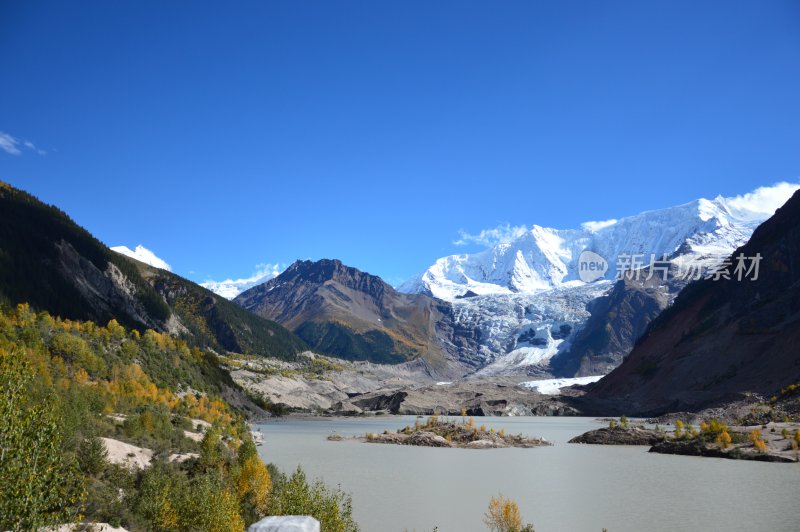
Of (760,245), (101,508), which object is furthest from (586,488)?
(760,245)

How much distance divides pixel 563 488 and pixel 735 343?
11643 centimetres

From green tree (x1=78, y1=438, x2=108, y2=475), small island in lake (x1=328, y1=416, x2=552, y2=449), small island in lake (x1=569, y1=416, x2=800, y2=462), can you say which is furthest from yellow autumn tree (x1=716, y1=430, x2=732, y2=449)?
green tree (x1=78, y1=438, x2=108, y2=475)

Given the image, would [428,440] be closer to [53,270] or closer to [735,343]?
[735,343]

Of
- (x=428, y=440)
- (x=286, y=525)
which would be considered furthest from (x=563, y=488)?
(x=428, y=440)

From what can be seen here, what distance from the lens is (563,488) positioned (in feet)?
174

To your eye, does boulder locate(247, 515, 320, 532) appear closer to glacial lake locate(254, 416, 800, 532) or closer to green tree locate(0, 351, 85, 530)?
green tree locate(0, 351, 85, 530)

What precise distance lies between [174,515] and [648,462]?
201 ft

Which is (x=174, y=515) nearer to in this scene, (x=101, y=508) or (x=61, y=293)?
(x=101, y=508)

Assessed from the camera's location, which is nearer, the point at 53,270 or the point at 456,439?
the point at 456,439

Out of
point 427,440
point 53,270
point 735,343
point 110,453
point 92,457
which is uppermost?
point 53,270

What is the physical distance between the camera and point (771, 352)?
132 metres

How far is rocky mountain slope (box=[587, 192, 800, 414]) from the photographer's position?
5103 inches

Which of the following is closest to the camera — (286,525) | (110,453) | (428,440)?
(286,525)

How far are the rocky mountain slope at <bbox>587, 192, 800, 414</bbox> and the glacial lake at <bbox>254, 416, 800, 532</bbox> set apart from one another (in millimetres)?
58502
